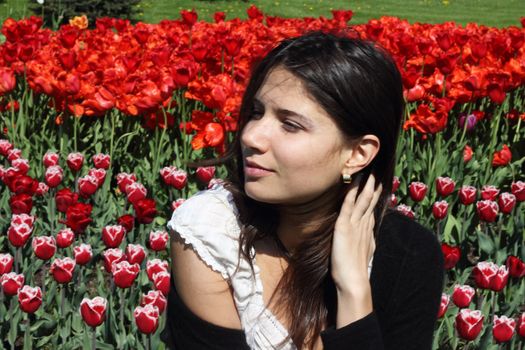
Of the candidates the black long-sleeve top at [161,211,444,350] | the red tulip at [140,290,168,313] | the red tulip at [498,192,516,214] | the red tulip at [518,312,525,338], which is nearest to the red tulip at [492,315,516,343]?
the red tulip at [518,312,525,338]

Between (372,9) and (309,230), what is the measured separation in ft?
48.0

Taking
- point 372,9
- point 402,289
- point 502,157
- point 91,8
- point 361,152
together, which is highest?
point 361,152

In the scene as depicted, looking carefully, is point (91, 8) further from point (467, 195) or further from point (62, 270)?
point (62, 270)

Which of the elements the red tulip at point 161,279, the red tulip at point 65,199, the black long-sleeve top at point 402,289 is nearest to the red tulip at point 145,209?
the red tulip at point 65,199

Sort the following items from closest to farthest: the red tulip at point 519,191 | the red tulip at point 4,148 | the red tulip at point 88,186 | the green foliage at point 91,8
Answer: the red tulip at point 88,186 < the red tulip at point 519,191 < the red tulip at point 4,148 < the green foliage at point 91,8

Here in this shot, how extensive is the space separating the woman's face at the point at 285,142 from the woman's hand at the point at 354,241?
17 cm

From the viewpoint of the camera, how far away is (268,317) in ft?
7.02

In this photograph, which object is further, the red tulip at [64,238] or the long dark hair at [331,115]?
the red tulip at [64,238]

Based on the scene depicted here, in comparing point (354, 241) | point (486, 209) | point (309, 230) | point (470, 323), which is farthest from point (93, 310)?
point (486, 209)

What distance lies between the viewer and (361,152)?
6.88ft

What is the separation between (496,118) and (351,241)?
289 centimetres

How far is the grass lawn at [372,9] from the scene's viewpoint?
15016 mm

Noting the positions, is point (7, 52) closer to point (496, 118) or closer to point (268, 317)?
point (496, 118)

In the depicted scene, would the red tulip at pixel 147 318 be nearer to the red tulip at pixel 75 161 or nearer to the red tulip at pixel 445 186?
the red tulip at pixel 75 161
